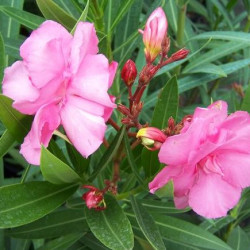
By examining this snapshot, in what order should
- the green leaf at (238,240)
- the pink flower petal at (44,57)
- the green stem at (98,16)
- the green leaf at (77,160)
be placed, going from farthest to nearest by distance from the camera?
the green leaf at (238,240), the green stem at (98,16), the green leaf at (77,160), the pink flower petal at (44,57)

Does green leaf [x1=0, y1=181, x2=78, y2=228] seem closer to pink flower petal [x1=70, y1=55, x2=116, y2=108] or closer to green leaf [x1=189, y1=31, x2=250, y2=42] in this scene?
pink flower petal [x1=70, y1=55, x2=116, y2=108]

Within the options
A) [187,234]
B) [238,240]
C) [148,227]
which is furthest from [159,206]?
[238,240]

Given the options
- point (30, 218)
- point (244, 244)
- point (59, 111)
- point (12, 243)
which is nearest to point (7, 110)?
point (59, 111)

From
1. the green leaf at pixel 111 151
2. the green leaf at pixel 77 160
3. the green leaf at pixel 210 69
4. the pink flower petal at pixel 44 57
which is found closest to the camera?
the pink flower petal at pixel 44 57

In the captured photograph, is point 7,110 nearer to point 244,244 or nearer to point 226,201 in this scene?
point 226,201

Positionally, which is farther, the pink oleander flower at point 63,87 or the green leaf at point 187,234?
the green leaf at point 187,234

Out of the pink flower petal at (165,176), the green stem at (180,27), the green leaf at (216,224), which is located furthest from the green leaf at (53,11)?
the green leaf at (216,224)

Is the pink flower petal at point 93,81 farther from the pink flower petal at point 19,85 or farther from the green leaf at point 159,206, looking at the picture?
the green leaf at point 159,206
